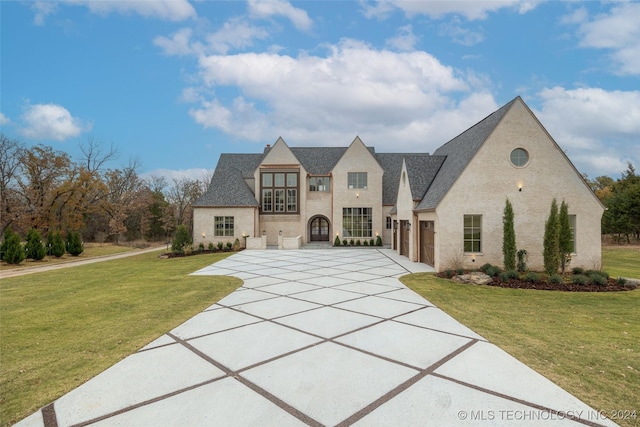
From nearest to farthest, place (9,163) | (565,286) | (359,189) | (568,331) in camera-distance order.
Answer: (568,331) < (565,286) < (359,189) < (9,163)

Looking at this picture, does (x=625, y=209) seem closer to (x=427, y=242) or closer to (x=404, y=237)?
(x=404, y=237)

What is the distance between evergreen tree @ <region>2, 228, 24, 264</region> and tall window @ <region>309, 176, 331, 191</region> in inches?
894

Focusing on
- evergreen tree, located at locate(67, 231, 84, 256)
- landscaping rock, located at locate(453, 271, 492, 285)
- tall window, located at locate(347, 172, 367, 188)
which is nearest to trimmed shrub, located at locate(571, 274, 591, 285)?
landscaping rock, located at locate(453, 271, 492, 285)

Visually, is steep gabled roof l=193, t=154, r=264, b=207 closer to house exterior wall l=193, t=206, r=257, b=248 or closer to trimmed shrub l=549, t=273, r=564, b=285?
house exterior wall l=193, t=206, r=257, b=248

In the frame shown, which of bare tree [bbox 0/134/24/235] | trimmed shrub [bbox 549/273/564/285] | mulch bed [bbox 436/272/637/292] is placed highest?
bare tree [bbox 0/134/24/235]

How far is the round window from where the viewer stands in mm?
13602

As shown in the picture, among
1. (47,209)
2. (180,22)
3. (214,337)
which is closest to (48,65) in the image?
(180,22)

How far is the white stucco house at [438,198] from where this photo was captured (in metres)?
13.5

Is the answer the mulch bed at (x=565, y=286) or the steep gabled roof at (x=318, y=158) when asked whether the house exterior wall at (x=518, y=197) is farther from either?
the steep gabled roof at (x=318, y=158)

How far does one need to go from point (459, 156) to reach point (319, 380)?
15126mm

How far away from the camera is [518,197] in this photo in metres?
13.6

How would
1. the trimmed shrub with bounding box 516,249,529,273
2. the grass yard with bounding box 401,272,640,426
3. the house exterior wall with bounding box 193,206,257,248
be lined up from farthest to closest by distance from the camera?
1. the house exterior wall with bounding box 193,206,257,248
2. the trimmed shrub with bounding box 516,249,529,273
3. the grass yard with bounding box 401,272,640,426

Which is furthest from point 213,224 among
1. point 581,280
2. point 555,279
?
point 581,280

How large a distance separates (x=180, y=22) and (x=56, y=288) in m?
13.2
